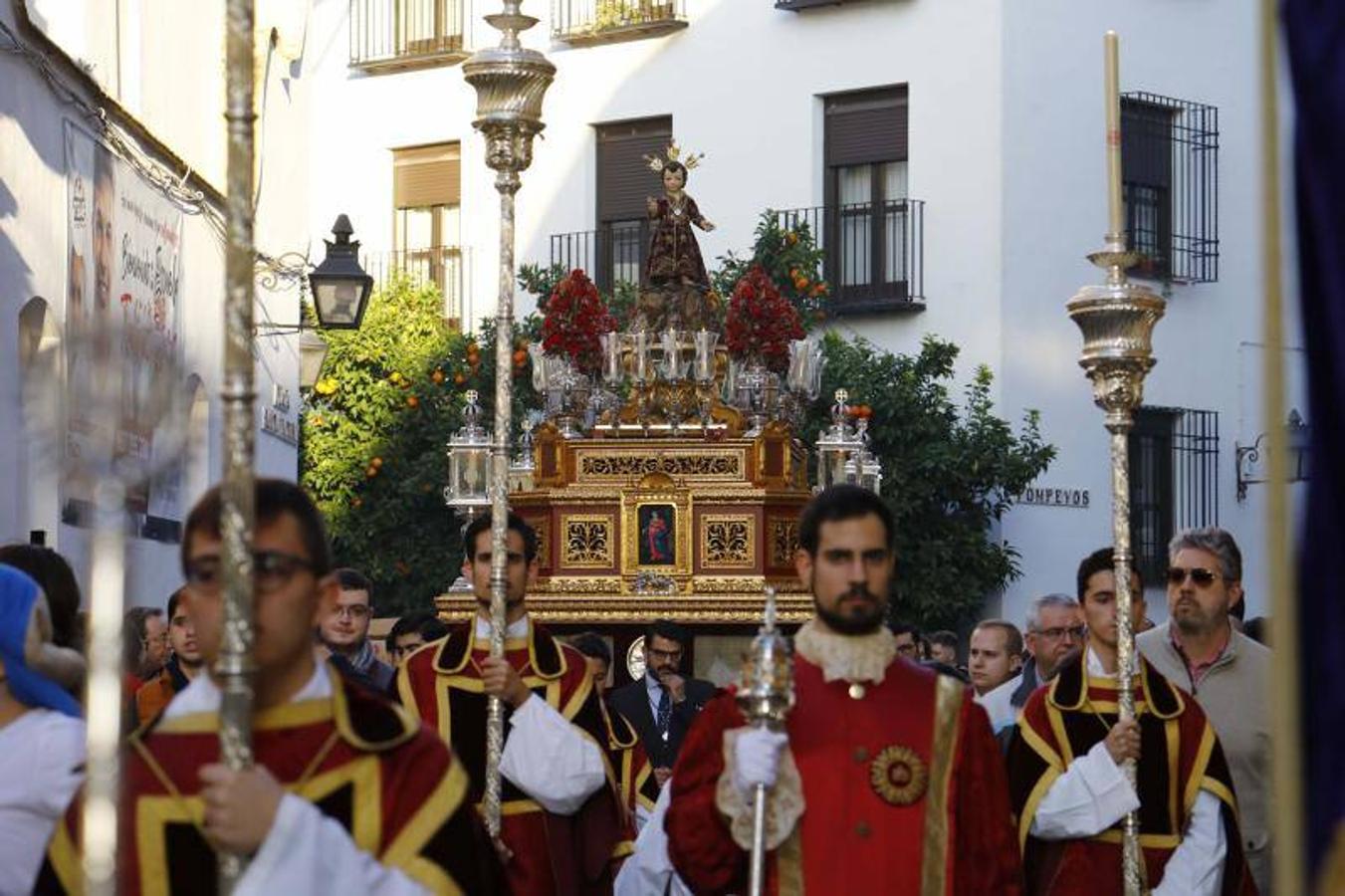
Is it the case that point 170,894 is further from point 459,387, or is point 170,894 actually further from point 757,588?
point 459,387

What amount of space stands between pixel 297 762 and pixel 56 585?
81.1 inches

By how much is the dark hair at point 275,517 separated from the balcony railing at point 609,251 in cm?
2230

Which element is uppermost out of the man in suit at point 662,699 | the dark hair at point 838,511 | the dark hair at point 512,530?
the dark hair at point 838,511

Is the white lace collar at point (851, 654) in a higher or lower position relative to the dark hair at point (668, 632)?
higher

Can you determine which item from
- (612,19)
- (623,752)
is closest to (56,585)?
(623,752)

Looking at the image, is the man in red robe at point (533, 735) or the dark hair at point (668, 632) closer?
the man in red robe at point (533, 735)

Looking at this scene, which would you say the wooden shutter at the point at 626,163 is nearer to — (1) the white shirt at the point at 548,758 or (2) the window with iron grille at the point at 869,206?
(2) the window with iron grille at the point at 869,206

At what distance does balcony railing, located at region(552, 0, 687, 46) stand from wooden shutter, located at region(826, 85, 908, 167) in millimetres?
1828

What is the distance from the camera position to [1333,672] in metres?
2.85

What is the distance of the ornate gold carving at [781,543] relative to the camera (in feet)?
49.6

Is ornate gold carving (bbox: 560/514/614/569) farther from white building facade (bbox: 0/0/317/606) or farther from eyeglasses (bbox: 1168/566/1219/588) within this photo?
eyeglasses (bbox: 1168/566/1219/588)

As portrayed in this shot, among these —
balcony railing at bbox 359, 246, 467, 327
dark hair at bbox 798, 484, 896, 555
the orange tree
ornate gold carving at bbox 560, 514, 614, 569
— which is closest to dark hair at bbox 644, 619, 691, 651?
ornate gold carving at bbox 560, 514, 614, 569

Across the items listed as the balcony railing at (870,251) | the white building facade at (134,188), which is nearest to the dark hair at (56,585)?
the white building facade at (134,188)

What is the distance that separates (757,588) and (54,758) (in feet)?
32.3
